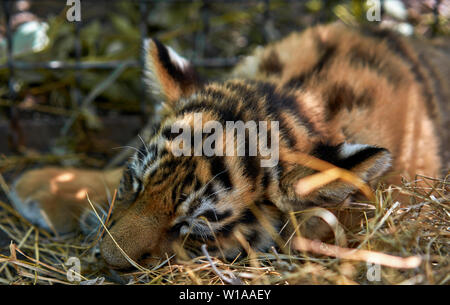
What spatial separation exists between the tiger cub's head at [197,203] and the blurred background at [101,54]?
1.46 meters

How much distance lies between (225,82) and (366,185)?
32.2 inches

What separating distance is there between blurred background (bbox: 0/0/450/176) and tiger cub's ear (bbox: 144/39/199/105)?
3.74 feet

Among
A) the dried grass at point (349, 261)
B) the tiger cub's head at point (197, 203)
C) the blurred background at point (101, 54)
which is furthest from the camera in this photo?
the blurred background at point (101, 54)

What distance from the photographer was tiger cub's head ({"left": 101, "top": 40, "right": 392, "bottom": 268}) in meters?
1.80

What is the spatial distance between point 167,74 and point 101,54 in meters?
1.97

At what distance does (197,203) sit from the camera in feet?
5.88

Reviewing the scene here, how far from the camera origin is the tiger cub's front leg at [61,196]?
8.38 feet

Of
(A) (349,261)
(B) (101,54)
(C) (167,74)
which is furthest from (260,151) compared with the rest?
(B) (101,54)

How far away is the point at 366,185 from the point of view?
1.85 meters

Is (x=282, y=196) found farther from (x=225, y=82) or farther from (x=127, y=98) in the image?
(x=127, y=98)

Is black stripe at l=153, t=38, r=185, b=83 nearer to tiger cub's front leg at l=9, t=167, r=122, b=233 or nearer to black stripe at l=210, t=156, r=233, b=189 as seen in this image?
black stripe at l=210, t=156, r=233, b=189

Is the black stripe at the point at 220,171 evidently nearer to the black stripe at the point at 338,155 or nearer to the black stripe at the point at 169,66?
the black stripe at the point at 338,155

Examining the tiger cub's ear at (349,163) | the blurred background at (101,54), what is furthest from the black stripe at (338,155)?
the blurred background at (101,54)

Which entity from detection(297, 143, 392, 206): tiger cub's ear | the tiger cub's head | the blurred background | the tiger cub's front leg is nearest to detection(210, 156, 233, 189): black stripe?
the tiger cub's head
